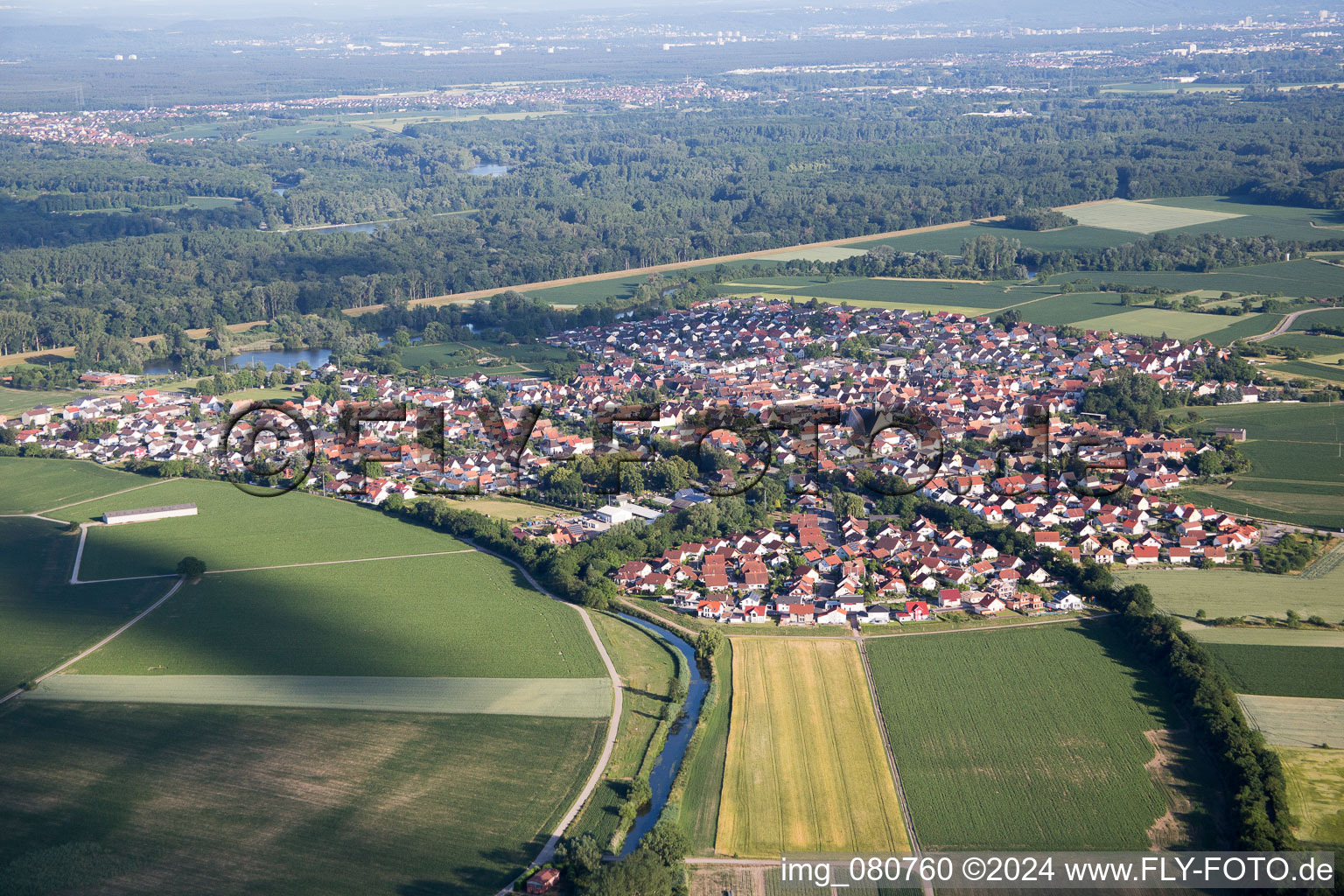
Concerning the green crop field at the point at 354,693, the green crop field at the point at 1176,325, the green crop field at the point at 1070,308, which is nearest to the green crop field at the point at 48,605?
the green crop field at the point at 354,693

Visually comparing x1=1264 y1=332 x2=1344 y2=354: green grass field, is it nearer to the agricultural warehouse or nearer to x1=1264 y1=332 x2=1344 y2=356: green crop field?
x1=1264 y1=332 x2=1344 y2=356: green crop field

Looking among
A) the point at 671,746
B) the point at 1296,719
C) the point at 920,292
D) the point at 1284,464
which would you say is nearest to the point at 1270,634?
the point at 1296,719

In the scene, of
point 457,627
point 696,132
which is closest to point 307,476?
point 457,627

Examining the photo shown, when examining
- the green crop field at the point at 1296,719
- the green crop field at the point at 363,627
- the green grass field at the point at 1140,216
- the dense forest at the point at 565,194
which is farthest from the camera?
the green grass field at the point at 1140,216

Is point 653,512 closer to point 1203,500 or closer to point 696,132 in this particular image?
point 1203,500

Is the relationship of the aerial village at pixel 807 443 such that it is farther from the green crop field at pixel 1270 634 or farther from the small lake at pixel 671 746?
the green crop field at pixel 1270 634
